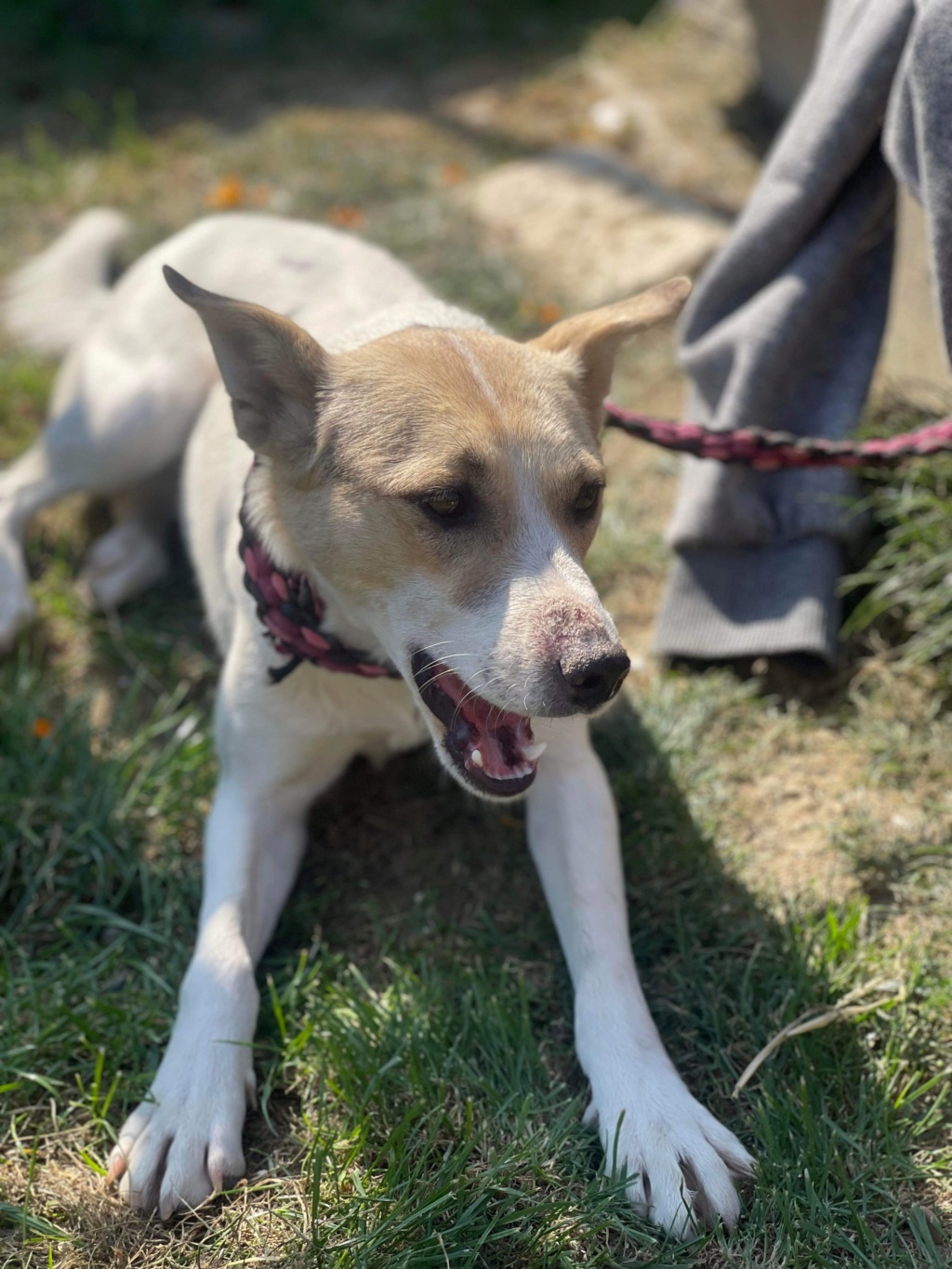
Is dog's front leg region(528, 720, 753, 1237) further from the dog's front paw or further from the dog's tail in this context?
the dog's tail

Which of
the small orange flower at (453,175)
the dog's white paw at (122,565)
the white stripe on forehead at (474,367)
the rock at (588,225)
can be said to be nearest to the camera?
the white stripe on forehead at (474,367)

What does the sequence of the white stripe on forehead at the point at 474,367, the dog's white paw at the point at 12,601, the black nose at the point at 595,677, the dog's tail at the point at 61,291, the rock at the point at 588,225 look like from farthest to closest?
1. the rock at the point at 588,225
2. the dog's tail at the point at 61,291
3. the dog's white paw at the point at 12,601
4. the white stripe on forehead at the point at 474,367
5. the black nose at the point at 595,677

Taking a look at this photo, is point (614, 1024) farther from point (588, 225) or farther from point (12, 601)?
point (588, 225)

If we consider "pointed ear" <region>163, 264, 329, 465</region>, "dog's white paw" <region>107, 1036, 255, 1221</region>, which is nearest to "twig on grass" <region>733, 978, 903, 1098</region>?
"dog's white paw" <region>107, 1036, 255, 1221</region>

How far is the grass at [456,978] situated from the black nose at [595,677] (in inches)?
32.1

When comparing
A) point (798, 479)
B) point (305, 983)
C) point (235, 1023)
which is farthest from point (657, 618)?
point (235, 1023)

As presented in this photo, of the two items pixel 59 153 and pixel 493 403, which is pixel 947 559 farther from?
pixel 59 153

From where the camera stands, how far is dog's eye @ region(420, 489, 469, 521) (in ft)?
7.73

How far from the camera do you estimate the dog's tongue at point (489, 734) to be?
240 centimetres

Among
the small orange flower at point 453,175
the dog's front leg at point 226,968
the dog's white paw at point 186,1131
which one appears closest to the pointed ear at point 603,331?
the dog's front leg at point 226,968

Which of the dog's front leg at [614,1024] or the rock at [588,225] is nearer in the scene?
the dog's front leg at [614,1024]

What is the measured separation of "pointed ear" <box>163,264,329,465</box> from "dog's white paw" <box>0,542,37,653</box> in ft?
5.19

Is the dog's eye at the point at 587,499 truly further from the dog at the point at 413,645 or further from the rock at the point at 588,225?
the rock at the point at 588,225

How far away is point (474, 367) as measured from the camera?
2.52 metres
